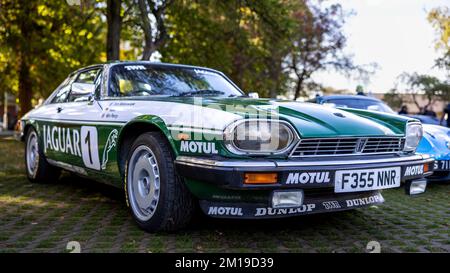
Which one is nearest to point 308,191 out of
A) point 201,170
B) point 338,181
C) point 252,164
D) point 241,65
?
point 338,181

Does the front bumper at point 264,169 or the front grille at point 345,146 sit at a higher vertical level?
the front grille at point 345,146

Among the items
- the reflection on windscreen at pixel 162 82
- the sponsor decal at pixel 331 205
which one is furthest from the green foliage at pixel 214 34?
the sponsor decal at pixel 331 205

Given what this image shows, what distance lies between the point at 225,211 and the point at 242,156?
1.23ft

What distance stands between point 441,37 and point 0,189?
27296 millimetres

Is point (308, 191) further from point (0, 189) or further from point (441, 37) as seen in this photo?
point (441, 37)

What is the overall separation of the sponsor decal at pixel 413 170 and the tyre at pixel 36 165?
399 cm

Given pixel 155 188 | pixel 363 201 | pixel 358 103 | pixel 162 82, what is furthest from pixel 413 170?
pixel 358 103

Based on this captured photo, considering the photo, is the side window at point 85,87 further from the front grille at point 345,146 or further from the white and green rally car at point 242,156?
the front grille at point 345,146

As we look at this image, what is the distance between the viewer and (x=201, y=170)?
264 cm

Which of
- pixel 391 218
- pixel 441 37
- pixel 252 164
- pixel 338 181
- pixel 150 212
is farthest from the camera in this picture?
pixel 441 37

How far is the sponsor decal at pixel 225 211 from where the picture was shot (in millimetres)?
2719

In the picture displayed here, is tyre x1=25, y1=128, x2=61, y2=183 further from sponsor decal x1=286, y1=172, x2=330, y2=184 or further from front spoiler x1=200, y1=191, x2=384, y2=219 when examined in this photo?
sponsor decal x1=286, y1=172, x2=330, y2=184

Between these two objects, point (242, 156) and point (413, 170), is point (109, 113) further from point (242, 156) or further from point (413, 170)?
point (413, 170)

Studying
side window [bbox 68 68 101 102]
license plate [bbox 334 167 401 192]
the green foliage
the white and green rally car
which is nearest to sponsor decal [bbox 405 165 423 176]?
the white and green rally car
